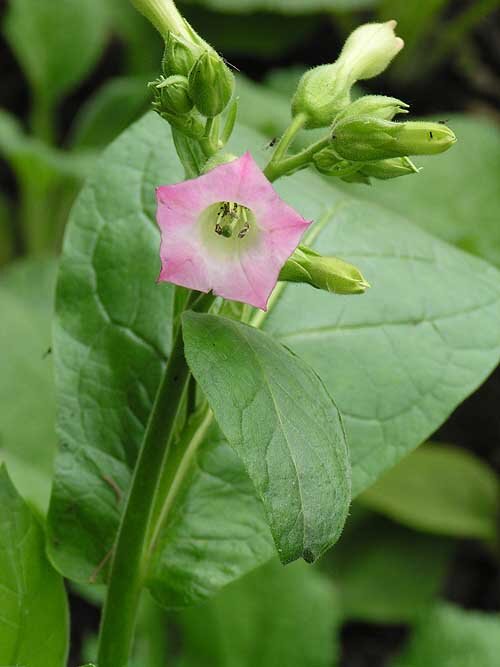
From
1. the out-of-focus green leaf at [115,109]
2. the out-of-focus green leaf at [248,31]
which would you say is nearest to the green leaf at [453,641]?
the out-of-focus green leaf at [115,109]

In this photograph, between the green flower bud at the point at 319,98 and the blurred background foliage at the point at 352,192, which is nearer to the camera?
the green flower bud at the point at 319,98

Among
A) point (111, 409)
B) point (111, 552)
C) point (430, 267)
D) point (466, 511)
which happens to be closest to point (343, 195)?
point (430, 267)

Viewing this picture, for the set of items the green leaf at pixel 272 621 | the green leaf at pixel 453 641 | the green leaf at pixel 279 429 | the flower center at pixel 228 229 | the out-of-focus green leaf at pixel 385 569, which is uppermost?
the flower center at pixel 228 229

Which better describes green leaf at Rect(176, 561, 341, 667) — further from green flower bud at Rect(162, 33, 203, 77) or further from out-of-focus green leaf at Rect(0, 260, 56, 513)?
green flower bud at Rect(162, 33, 203, 77)

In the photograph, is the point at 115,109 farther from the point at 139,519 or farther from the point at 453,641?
the point at 139,519

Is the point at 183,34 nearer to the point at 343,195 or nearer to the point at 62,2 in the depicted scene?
the point at 343,195

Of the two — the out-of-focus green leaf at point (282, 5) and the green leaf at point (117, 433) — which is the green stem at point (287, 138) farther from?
the out-of-focus green leaf at point (282, 5)

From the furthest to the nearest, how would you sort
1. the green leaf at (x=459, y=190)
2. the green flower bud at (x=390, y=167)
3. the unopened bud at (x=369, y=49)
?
the green leaf at (x=459, y=190), the unopened bud at (x=369, y=49), the green flower bud at (x=390, y=167)
